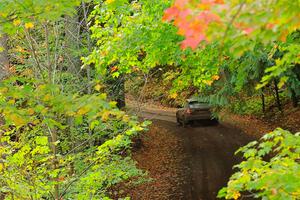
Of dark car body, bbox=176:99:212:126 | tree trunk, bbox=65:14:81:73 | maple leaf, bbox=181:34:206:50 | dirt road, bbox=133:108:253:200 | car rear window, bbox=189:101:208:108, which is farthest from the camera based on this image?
car rear window, bbox=189:101:208:108

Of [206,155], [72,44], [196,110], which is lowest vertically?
[206,155]

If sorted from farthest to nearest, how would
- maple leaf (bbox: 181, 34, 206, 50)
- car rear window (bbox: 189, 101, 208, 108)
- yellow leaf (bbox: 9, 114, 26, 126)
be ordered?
car rear window (bbox: 189, 101, 208, 108) < yellow leaf (bbox: 9, 114, 26, 126) < maple leaf (bbox: 181, 34, 206, 50)

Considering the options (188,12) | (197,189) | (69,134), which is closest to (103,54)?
(69,134)

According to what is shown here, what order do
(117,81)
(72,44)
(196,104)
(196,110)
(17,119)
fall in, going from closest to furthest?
1. (17,119)
2. (72,44)
3. (117,81)
4. (196,110)
5. (196,104)

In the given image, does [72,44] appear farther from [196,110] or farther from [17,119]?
[196,110]

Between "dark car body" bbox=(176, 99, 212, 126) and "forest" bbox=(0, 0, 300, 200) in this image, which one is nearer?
"forest" bbox=(0, 0, 300, 200)

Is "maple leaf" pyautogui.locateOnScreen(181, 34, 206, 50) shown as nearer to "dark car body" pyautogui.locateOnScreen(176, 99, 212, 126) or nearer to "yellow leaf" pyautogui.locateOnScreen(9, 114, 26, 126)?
"yellow leaf" pyautogui.locateOnScreen(9, 114, 26, 126)

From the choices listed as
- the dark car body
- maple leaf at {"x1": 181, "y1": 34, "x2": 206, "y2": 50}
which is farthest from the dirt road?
maple leaf at {"x1": 181, "y1": 34, "x2": 206, "y2": 50}

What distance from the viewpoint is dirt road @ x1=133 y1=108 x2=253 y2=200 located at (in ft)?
41.2

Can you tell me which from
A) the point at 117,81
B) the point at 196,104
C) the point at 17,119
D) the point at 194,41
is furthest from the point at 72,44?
the point at 196,104

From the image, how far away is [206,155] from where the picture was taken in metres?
16.2

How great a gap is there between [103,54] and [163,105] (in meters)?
24.1

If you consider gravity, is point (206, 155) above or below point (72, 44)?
below

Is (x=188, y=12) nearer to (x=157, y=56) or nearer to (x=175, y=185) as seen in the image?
(x=157, y=56)
